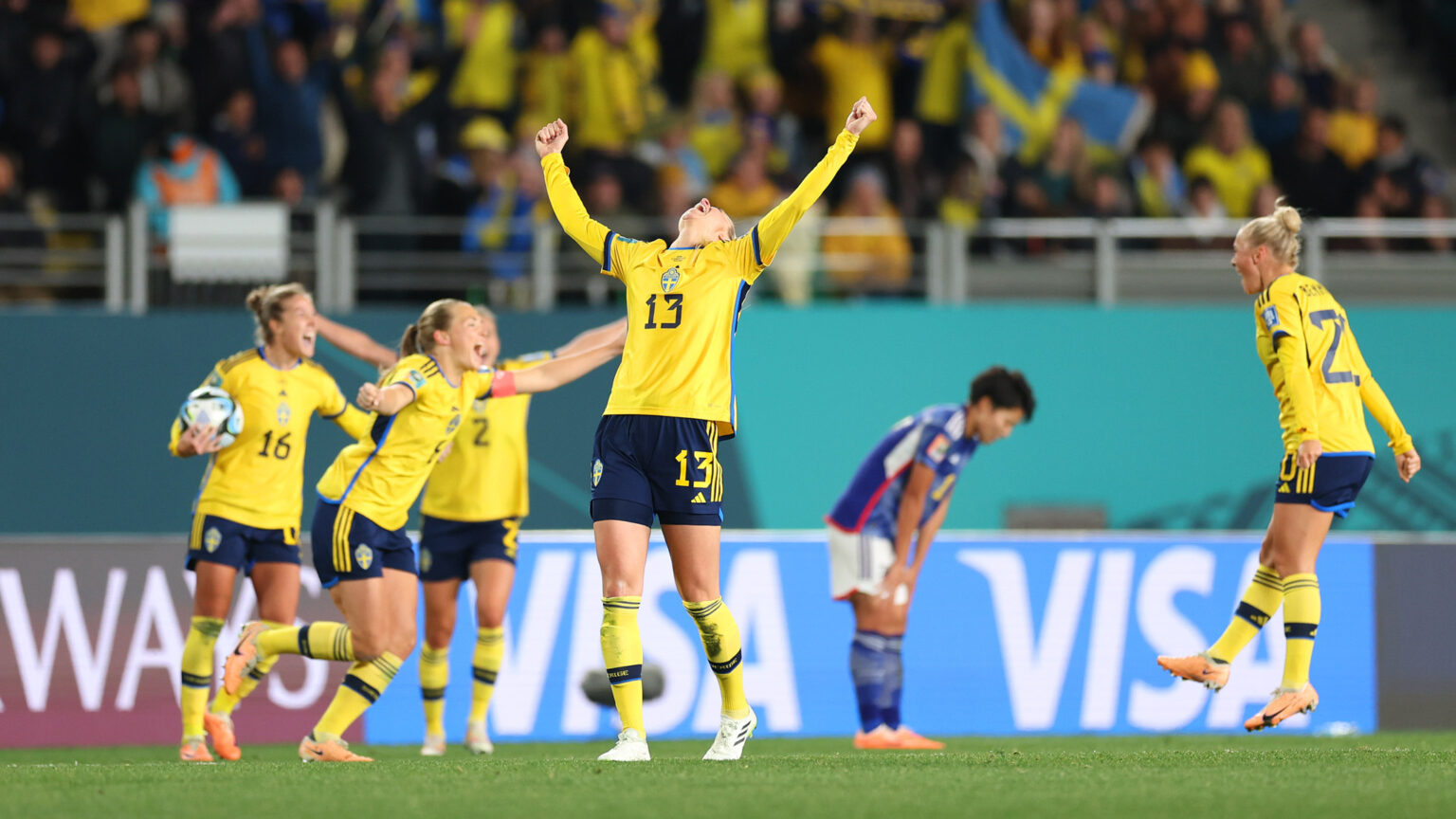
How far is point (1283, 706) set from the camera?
24.1ft

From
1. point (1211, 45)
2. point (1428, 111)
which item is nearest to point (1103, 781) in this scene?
point (1211, 45)

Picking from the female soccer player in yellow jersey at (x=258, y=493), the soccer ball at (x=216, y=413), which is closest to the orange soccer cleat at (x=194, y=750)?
the female soccer player in yellow jersey at (x=258, y=493)

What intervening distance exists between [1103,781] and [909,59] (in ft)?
32.9

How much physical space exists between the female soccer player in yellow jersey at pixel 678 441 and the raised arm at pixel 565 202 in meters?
0.26

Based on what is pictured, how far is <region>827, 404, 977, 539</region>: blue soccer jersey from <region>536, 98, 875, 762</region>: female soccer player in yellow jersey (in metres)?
2.53

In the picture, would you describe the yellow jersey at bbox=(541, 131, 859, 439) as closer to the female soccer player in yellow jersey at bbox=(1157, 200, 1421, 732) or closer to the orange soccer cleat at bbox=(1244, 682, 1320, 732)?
the female soccer player in yellow jersey at bbox=(1157, 200, 1421, 732)

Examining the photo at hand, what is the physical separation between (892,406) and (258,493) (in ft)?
20.8

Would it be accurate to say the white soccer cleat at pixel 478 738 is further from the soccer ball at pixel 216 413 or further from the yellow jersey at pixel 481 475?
the soccer ball at pixel 216 413

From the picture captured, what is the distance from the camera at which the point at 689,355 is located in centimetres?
664

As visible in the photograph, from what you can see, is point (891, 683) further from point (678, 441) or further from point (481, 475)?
point (678, 441)

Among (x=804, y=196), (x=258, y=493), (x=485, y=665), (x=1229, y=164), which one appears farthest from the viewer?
(x=1229, y=164)

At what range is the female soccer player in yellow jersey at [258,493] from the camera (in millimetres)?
8570

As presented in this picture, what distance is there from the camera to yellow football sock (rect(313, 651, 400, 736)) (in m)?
7.93

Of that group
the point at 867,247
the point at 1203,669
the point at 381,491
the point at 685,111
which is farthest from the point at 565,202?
the point at 685,111
